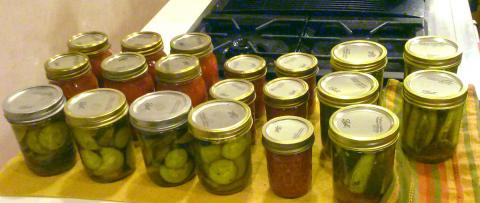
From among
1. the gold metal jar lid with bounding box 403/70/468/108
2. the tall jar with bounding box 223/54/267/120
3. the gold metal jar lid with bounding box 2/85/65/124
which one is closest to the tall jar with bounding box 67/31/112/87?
the gold metal jar lid with bounding box 2/85/65/124

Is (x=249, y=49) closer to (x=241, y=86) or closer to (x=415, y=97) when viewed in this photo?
(x=241, y=86)

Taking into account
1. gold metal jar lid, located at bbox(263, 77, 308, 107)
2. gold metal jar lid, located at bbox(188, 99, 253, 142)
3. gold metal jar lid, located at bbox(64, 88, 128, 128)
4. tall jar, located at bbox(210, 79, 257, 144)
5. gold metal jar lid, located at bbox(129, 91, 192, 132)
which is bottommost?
gold metal jar lid, located at bbox(263, 77, 308, 107)

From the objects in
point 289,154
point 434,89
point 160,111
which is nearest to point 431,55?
point 434,89

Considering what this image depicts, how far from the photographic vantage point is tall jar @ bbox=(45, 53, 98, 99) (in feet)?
2.79

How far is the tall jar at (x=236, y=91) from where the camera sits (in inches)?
31.1

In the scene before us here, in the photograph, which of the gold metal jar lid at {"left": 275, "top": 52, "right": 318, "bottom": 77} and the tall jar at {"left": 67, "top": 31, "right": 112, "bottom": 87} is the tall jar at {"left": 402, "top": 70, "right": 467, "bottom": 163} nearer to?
the gold metal jar lid at {"left": 275, "top": 52, "right": 318, "bottom": 77}

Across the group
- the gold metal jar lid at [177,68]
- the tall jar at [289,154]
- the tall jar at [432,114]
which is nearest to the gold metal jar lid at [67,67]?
the gold metal jar lid at [177,68]

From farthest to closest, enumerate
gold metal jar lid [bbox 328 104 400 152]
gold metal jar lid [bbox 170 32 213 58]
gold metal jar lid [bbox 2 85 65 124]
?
gold metal jar lid [bbox 170 32 213 58]
gold metal jar lid [bbox 2 85 65 124]
gold metal jar lid [bbox 328 104 400 152]

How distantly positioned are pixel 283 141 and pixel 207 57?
30cm

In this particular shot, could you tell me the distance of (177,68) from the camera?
0.83m

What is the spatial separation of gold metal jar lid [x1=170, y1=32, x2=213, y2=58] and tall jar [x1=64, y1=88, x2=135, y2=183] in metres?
0.17

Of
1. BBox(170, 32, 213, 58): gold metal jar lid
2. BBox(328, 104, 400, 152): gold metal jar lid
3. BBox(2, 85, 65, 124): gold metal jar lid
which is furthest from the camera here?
BBox(170, 32, 213, 58): gold metal jar lid

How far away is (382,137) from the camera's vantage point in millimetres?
648

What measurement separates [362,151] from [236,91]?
0.24 meters
